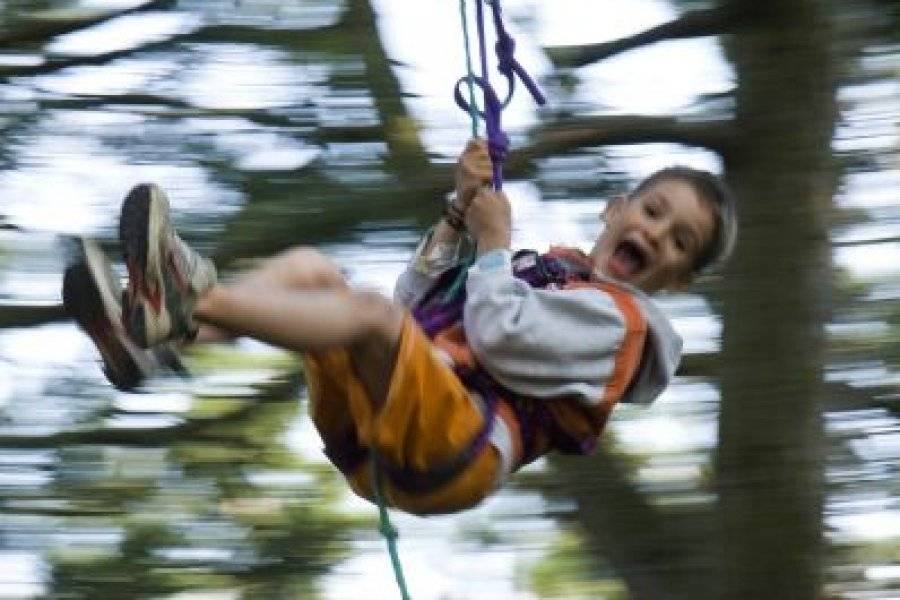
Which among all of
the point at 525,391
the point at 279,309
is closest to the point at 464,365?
the point at 525,391

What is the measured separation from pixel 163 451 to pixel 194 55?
0.67 meters

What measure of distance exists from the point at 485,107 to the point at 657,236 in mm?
267

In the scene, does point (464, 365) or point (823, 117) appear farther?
point (823, 117)

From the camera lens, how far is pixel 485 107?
8.73 ft

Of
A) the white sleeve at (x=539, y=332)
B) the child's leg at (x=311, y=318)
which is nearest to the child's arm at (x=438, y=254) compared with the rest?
the white sleeve at (x=539, y=332)

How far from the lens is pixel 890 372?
3436mm

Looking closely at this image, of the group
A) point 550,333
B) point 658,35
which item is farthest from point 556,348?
point 658,35

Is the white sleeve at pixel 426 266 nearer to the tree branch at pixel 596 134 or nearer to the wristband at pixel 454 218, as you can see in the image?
the wristband at pixel 454 218

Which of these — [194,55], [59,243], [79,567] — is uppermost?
[194,55]

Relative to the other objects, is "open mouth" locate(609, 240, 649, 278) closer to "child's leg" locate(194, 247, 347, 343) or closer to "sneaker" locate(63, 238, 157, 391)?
"child's leg" locate(194, 247, 347, 343)

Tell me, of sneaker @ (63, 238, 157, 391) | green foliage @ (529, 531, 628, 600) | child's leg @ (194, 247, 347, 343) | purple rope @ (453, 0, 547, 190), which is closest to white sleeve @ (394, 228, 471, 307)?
purple rope @ (453, 0, 547, 190)

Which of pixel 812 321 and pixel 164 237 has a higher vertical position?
pixel 164 237

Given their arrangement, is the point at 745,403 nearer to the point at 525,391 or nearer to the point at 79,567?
the point at 525,391

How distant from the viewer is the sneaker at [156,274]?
221 cm
